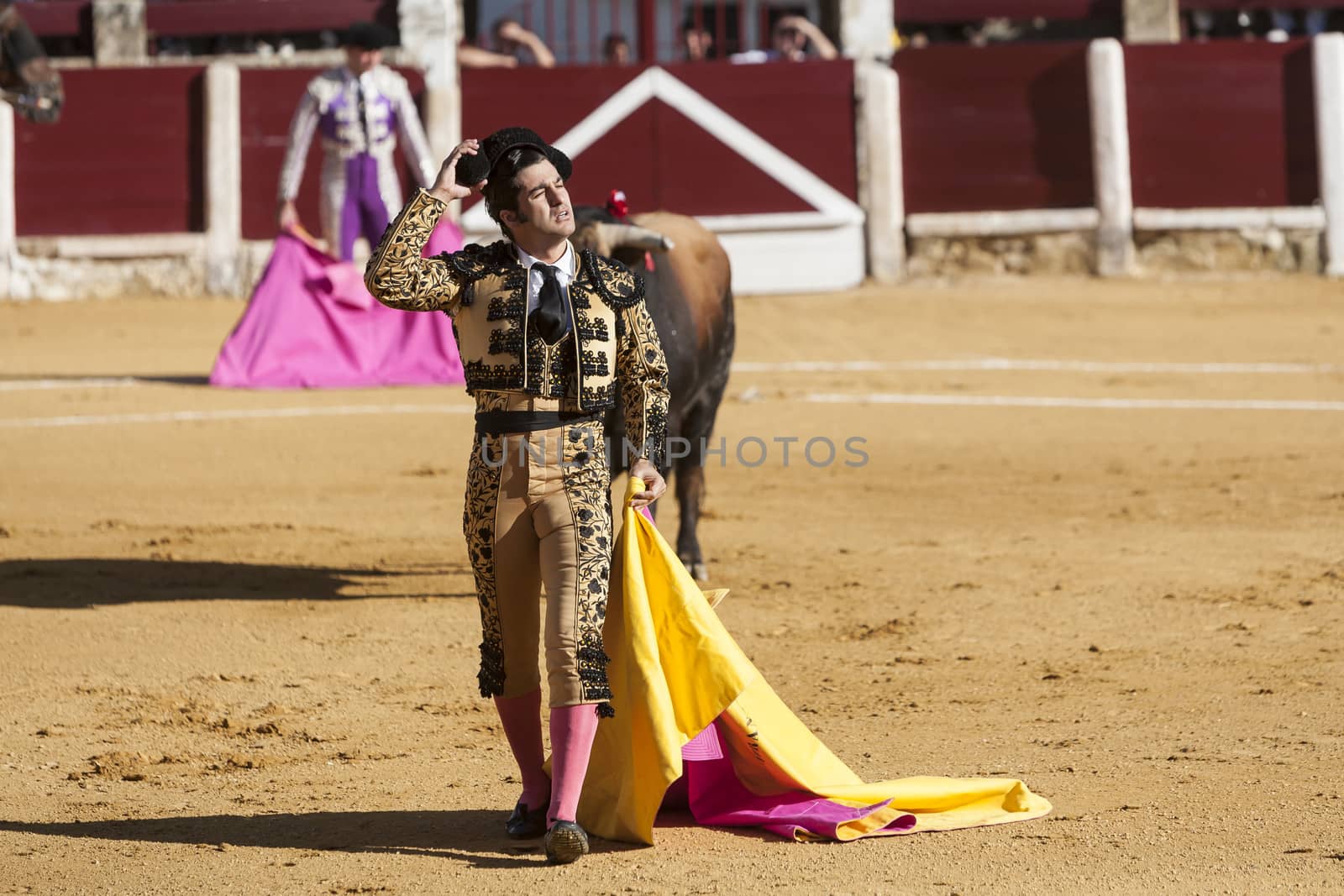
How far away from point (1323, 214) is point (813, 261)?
345 centimetres

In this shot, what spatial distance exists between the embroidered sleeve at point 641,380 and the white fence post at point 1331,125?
10.3 meters

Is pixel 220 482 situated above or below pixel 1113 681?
above

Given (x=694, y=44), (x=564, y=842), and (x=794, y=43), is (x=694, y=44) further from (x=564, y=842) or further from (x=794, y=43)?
(x=564, y=842)

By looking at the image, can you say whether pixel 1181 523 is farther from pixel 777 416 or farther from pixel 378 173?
pixel 378 173

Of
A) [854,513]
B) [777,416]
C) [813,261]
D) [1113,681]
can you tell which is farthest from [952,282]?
[1113,681]

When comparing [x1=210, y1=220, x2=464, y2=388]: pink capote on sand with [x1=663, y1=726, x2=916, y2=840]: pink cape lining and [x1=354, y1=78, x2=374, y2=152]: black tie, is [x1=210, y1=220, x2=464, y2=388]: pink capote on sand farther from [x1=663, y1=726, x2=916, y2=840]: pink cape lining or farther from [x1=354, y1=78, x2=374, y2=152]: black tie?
[x1=663, y1=726, x2=916, y2=840]: pink cape lining

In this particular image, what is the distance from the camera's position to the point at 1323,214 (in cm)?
1241

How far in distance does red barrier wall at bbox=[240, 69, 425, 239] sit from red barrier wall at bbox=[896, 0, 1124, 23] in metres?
3.60

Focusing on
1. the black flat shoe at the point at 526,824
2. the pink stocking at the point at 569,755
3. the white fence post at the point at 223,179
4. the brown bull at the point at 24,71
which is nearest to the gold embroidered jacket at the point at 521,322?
the pink stocking at the point at 569,755

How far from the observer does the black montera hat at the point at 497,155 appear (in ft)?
9.71

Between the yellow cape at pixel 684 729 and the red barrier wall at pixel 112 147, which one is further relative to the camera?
the red barrier wall at pixel 112 147

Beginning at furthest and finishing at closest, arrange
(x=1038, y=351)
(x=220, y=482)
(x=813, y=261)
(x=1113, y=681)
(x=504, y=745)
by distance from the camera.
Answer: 1. (x=813, y=261)
2. (x=1038, y=351)
3. (x=220, y=482)
4. (x=1113, y=681)
5. (x=504, y=745)

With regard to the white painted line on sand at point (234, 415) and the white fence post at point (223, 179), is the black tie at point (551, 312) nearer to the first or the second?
the white painted line on sand at point (234, 415)

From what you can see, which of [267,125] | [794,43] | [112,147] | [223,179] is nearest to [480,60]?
[267,125]
